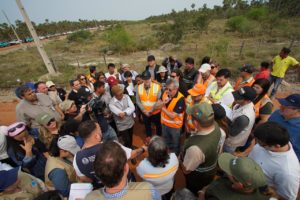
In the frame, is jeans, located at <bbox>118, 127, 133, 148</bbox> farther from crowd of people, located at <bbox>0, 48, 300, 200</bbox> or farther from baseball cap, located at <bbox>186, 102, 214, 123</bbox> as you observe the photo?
baseball cap, located at <bbox>186, 102, 214, 123</bbox>

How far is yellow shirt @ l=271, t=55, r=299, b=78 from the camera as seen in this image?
18.1 ft

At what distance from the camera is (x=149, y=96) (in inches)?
156

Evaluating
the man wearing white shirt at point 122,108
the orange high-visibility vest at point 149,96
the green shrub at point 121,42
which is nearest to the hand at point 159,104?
the orange high-visibility vest at point 149,96

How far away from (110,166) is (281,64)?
6510 millimetres

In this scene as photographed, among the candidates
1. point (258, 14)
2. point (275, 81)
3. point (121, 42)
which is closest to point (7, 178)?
point (275, 81)

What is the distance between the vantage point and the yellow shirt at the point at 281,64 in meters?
5.53

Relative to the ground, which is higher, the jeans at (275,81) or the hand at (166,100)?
the hand at (166,100)

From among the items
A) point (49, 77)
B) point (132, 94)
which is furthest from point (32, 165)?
point (49, 77)

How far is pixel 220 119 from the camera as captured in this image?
8.49 ft

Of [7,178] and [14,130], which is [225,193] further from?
[14,130]

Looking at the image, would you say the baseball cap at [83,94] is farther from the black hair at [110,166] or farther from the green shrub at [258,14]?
the green shrub at [258,14]

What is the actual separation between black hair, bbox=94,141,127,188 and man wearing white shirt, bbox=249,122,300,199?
1.50m

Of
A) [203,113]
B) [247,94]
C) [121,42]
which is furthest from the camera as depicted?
[121,42]

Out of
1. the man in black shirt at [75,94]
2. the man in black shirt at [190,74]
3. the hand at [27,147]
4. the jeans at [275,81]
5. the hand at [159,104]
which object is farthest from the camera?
the jeans at [275,81]
